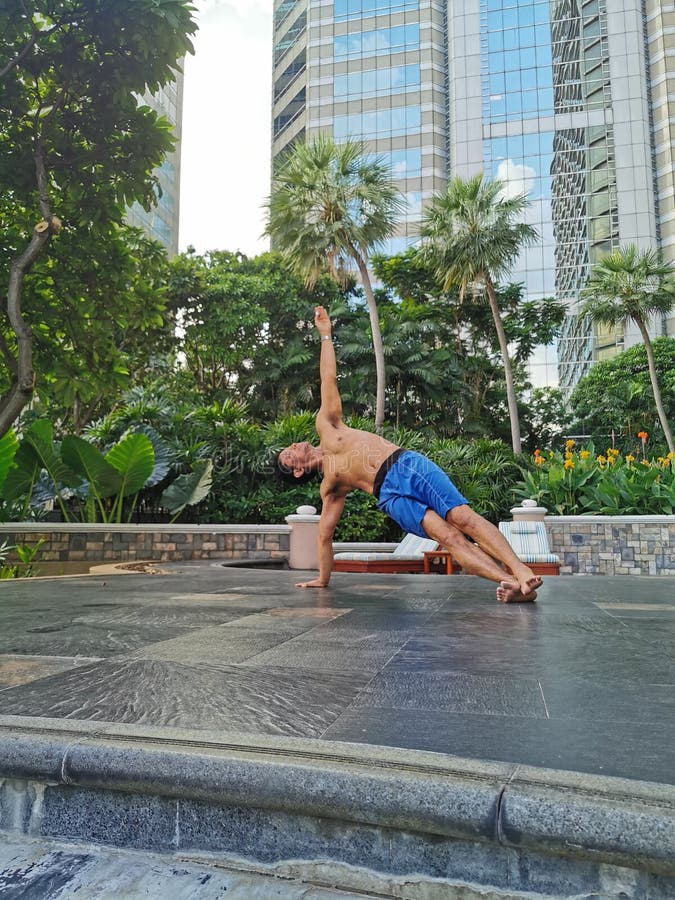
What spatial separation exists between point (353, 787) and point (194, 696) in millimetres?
846

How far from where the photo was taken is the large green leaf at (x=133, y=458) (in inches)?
420

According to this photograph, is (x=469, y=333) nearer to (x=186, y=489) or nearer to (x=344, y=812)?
(x=186, y=489)

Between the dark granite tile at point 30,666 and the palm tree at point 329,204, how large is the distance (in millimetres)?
16680

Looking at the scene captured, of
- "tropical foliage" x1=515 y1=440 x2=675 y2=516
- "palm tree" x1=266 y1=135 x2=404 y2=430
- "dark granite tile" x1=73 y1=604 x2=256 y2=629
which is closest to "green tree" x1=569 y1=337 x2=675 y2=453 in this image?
"palm tree" x1=266 y1=135 x2=404 y2=430

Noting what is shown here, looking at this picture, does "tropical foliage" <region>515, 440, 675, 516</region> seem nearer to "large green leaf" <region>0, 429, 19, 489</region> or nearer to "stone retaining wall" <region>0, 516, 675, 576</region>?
"stone retaining wall" <region>0, 516, 675, 576</region>

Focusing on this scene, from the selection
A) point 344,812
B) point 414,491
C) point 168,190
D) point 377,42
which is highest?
point 377,42

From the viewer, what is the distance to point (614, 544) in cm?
1141

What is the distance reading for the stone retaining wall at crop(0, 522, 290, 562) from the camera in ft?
36.0

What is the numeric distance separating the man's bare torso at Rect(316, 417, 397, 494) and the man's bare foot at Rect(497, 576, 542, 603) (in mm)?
1191

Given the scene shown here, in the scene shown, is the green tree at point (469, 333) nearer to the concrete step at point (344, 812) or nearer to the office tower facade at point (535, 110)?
the office tower facade at point (535, 110)

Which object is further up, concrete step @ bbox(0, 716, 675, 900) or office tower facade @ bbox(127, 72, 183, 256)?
office tower facade @ bbox(127, 72, 183, 256)

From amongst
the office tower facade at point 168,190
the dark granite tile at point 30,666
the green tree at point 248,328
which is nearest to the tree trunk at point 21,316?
the dark granite tile at point 30,666

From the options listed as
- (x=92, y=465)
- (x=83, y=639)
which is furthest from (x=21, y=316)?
(x=83, y=639)

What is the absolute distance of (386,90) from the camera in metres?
51.7
